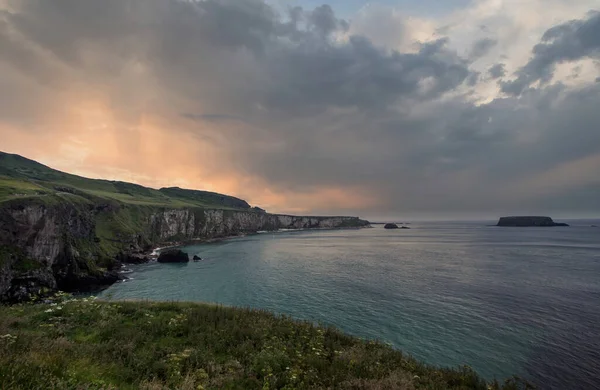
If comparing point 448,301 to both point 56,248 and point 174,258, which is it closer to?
point 56,248

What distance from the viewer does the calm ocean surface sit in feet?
76.1

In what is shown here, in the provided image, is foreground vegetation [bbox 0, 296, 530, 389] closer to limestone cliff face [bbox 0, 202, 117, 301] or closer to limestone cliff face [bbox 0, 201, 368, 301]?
limestone cliff face [bbox 0, 202, 117, 301]

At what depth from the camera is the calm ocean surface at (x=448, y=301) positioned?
913 inches

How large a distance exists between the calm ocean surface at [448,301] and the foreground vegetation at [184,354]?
209 inches

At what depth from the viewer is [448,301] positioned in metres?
37.9

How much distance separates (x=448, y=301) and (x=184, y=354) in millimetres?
37250

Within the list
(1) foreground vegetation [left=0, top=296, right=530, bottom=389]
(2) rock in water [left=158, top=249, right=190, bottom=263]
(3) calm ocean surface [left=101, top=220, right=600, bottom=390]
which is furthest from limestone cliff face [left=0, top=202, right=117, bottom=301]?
(1) foreground vegetation [left=0, top=296, right=530, bottom=389]

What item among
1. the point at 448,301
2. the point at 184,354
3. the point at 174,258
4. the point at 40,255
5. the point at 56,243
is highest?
the point at 56,243

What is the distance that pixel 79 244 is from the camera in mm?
62219

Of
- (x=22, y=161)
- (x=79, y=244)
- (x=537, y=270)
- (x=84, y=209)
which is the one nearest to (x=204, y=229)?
(x=84, y=209)

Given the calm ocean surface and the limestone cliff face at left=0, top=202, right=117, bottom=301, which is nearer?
the calm ocean surface

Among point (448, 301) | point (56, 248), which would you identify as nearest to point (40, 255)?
→ point (56, 248)

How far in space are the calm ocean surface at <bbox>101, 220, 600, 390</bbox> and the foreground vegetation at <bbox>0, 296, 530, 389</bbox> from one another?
5303 millimetres

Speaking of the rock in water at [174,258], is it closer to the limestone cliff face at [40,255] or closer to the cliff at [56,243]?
the cliff at [56,243]
